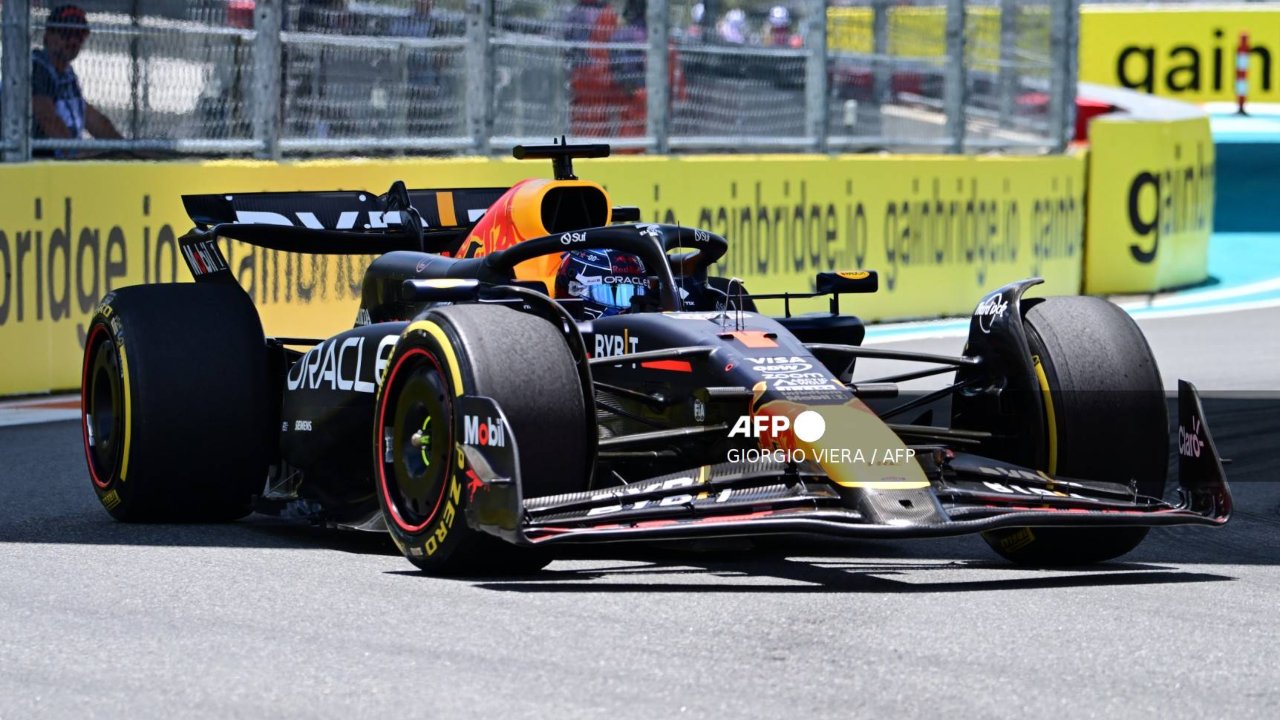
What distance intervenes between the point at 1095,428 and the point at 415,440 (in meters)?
2.03

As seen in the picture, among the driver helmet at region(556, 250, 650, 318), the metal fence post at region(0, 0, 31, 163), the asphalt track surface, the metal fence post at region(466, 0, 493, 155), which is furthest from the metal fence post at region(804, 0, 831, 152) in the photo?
the asphalt track surface

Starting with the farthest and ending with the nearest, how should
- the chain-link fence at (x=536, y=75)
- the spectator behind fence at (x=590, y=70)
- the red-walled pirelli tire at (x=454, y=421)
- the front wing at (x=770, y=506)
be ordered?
the spectator behind fence at (x=590, y=70) → the chain-link fence at (x=536, y=75) → the red-walled pirelli tire at (x=454, y=421) → the front wing at (x=770, y=506)

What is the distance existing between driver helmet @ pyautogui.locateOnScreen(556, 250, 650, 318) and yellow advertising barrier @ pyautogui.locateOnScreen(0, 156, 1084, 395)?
4745 mm

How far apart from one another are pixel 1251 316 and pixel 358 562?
39.5ft

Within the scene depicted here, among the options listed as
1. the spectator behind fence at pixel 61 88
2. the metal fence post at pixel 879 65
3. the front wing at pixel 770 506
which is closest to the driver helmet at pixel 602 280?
the front wing at pixel 770 506

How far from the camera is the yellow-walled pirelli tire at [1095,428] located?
651 cm

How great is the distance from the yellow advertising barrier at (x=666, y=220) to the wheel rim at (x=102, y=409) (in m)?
3.52

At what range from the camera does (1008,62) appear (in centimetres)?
1895

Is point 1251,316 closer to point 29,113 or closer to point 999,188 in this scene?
point 999,188

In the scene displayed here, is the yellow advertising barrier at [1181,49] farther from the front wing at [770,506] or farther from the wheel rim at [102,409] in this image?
the front wing at [770,506]

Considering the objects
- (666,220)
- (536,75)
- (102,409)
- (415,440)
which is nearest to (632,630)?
(415,440)

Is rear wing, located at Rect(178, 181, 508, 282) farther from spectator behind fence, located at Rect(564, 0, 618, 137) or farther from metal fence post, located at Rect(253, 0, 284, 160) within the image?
spectator behind fence, located at Rect(564, 0, 618, 137)

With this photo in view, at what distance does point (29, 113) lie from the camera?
11523 millimetres

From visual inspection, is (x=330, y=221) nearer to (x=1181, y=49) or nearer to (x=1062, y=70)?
(x=1062, y=70)
